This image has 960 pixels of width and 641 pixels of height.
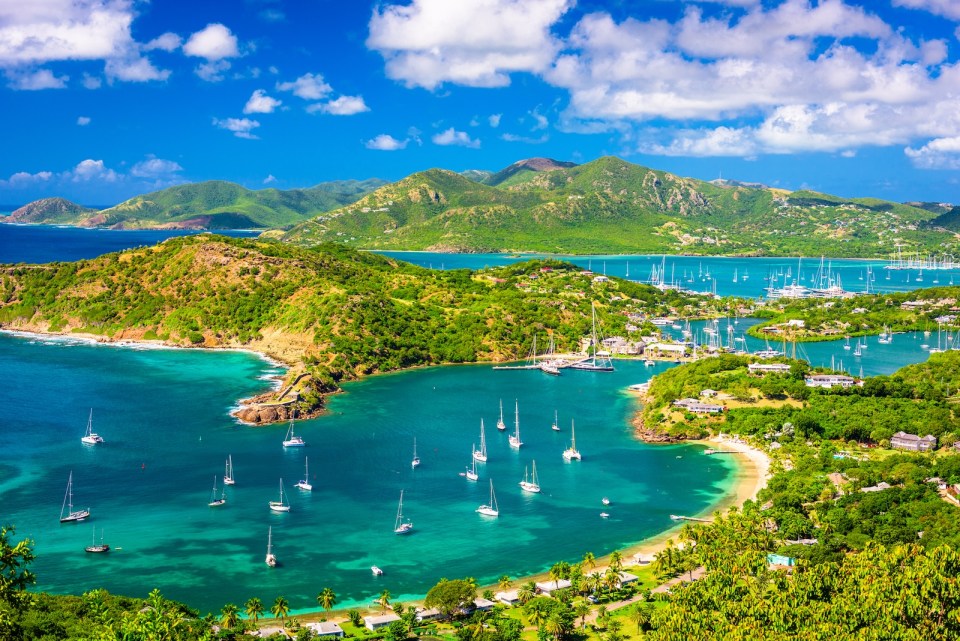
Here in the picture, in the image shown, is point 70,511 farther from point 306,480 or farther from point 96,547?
point 306,480

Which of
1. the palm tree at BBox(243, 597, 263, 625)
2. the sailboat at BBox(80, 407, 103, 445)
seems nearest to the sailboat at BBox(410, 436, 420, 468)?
the palm tree at BBox(243, 597, 263, 625)

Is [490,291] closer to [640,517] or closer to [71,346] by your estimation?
[71,346]

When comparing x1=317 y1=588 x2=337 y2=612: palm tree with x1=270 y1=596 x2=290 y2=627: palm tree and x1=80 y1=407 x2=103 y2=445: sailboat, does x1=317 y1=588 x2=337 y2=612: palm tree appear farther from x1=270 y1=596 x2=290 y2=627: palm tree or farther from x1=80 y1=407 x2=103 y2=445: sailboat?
x1=80 y1=407 x2=103 y2=445: sailboat

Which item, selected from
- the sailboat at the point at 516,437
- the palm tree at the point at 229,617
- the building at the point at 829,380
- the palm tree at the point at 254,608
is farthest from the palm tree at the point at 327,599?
the building at the point at 829,380

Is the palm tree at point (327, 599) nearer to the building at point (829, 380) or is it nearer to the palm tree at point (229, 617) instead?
the palm tree at point (229, 617)

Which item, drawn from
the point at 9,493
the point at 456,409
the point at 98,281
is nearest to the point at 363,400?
the point at 456,409

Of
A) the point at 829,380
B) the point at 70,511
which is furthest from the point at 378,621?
the point at 829,380

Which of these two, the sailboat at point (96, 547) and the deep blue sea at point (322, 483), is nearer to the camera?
the deep blue sea at point (322, 483)
